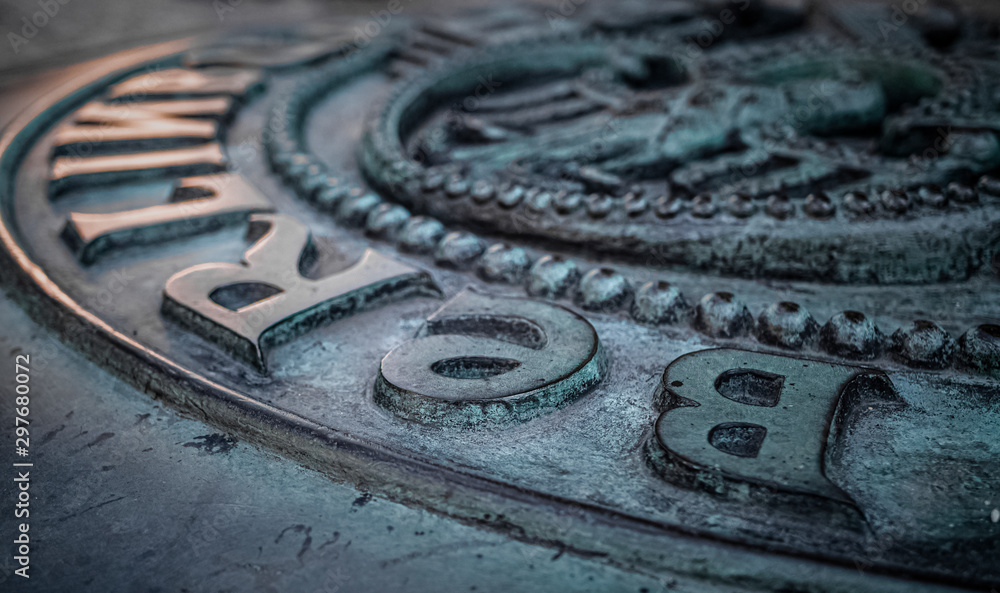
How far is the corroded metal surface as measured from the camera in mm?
1000

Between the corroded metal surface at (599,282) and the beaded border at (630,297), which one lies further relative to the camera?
the beaded border at (630,297)

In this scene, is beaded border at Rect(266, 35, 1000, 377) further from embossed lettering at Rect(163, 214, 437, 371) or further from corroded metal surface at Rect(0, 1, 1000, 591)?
embossed lettering at Rect(163, 214, 437, 371)

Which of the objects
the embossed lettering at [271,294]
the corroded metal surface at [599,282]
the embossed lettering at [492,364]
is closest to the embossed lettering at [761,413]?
the corroded metal surface at [599,282]

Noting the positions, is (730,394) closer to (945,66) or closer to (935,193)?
(935,193)

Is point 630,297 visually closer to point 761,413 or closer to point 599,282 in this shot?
point 599,282

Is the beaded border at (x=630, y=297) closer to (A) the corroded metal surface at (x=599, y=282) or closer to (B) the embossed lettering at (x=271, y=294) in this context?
(A) the corroded metal surface at (x=599, y=282)

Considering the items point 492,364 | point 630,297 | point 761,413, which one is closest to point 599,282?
point 630,297

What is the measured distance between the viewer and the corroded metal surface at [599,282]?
1000 millimetres

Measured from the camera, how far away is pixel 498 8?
3.25 metres

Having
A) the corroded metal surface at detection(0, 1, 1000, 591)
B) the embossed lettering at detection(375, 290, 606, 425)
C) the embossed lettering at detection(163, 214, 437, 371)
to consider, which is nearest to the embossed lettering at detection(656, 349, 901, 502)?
the corroded metal surface at detection(0, 1, 1000, 591)

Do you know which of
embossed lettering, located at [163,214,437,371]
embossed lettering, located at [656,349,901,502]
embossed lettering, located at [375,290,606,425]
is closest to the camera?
embossed lettering, located at [656,349,901,502]

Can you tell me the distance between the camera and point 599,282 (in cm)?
143

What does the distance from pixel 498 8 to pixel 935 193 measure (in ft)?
7.26

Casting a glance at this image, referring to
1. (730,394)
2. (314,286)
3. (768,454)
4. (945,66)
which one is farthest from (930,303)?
(314,286)
